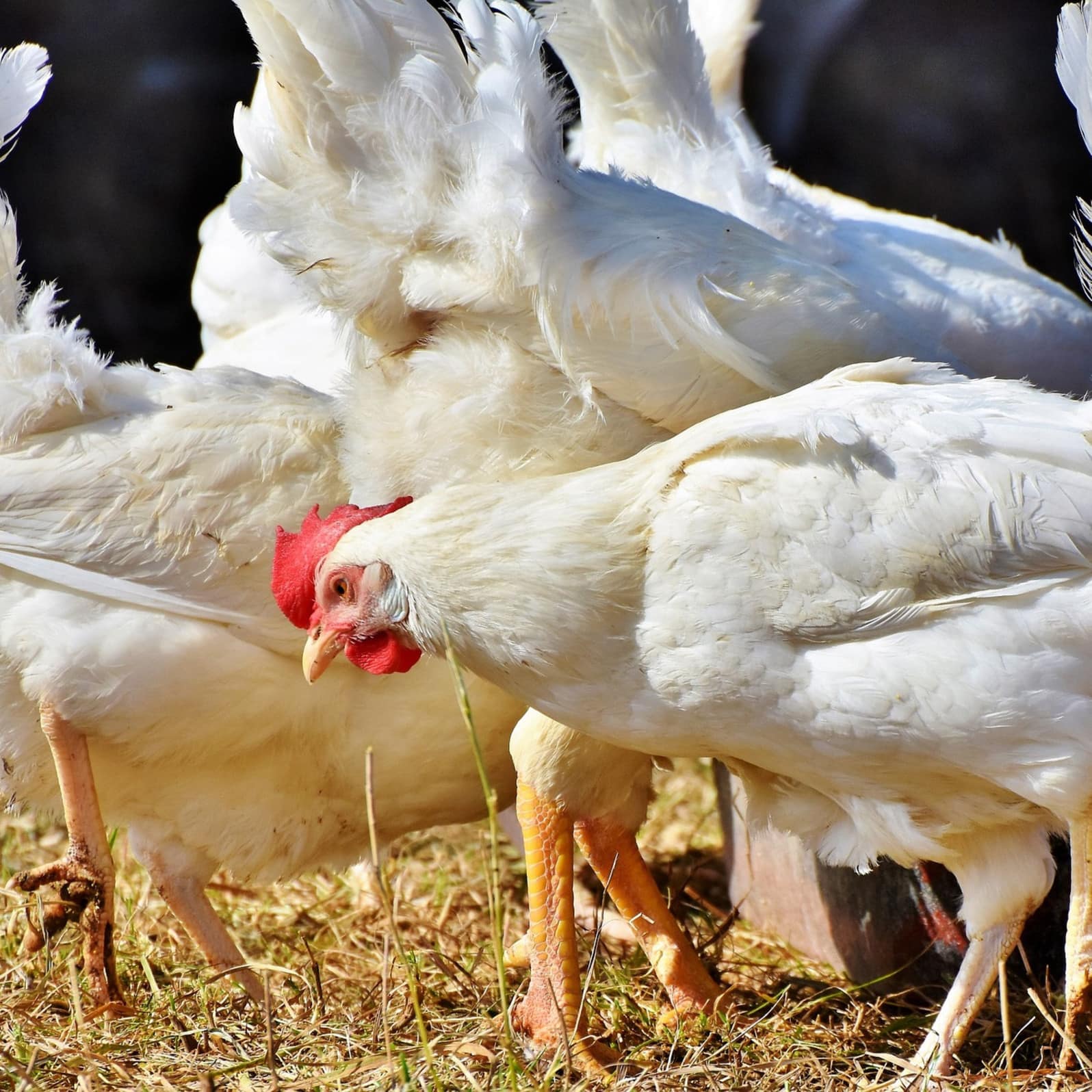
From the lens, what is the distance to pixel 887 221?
382 centimetres

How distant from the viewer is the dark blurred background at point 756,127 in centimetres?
579

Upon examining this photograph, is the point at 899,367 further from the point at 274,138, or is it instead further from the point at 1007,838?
the point at 274,138

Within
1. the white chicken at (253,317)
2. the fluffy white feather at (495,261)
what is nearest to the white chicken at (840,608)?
the fluffy white feather at (495,261)

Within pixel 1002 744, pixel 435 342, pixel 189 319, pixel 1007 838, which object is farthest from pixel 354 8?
pixel 189 319

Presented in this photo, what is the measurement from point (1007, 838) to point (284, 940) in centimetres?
203

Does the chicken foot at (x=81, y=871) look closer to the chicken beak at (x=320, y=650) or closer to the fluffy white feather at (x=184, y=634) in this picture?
the fluffy white feather at (x=184, y=634)

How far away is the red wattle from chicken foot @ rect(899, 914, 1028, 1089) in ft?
3.91

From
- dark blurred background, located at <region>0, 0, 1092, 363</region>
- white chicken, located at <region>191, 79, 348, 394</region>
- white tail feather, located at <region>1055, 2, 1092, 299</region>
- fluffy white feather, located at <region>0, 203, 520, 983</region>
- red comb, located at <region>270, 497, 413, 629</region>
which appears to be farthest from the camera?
dark blurred background, located at <region>0, 0, 1092, 363</region>

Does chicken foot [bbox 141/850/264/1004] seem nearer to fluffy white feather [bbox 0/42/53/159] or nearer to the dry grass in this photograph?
the dry grass

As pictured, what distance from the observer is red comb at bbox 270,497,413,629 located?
2.57 m

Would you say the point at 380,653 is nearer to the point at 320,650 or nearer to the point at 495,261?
the point at 320,650

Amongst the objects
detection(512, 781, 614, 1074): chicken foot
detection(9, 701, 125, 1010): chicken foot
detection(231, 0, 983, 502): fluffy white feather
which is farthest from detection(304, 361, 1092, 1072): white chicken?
detection(9, 701, 125, 1010): chicken foot

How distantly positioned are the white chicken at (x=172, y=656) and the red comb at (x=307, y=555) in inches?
12.5

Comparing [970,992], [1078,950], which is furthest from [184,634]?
[1078,950]
